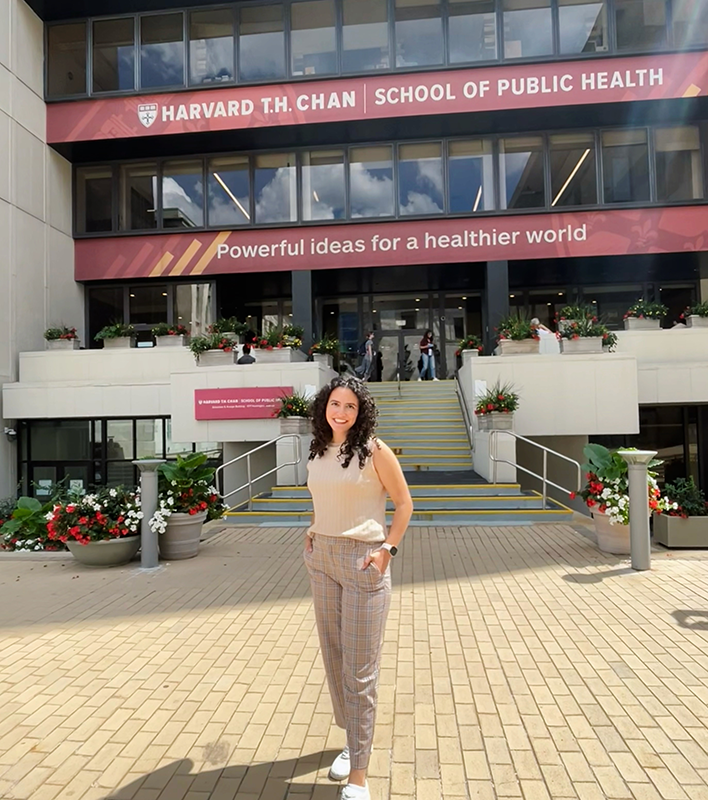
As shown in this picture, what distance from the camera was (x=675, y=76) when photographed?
1598cm

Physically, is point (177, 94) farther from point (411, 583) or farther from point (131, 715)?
point (131, 715)

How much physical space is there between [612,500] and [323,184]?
1391cm

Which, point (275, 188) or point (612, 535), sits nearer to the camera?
point (612, 535)

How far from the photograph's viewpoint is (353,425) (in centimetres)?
294

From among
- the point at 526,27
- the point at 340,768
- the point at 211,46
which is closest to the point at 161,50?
the point at 211,46

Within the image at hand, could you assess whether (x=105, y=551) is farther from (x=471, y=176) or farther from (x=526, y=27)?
(x=526, y=27)

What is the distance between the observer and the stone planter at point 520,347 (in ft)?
43.0

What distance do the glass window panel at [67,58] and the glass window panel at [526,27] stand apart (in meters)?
12.5

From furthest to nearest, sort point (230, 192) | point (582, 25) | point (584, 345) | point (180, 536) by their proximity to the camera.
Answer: point (230, 192)
point (582, 25)
point (584, 345)
point (180, 536)

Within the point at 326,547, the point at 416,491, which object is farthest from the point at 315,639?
the point at 416,491

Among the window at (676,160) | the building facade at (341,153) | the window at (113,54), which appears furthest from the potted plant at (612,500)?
the window at (113,54)

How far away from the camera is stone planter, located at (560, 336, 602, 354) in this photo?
42.7ft

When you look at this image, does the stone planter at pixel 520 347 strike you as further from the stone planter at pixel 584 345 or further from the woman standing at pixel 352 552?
the woman standing at pixel 352 552

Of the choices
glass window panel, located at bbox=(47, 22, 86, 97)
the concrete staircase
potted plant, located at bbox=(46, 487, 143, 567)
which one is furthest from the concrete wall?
potted plant, located at bbox=(46, 487, 143, 567)
